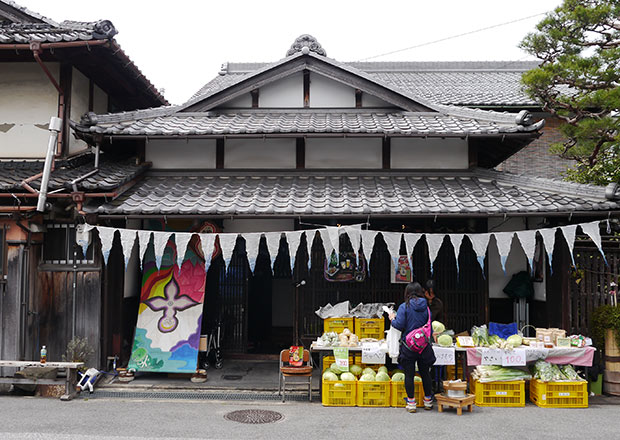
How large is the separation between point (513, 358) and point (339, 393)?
312 centimetres

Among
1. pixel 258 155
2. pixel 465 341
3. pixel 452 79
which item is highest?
pixel 452 79

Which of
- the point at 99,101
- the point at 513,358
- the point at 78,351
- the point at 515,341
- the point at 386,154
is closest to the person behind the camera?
the point at 513,358

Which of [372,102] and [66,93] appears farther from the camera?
[372,102]

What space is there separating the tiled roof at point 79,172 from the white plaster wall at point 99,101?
1793 millimetres

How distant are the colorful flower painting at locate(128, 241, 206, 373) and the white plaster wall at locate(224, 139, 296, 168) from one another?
2483mm

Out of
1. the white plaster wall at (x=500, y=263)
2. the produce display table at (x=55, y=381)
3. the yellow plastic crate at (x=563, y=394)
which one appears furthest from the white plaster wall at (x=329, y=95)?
the produce display table at (x=55, y=381)

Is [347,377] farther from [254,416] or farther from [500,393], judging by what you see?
[500,393]

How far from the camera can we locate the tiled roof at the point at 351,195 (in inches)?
364

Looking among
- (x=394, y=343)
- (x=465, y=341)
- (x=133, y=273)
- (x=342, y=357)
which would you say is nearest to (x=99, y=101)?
(x=133, y=273)

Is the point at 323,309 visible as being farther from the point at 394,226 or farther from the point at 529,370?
the point at 529,370

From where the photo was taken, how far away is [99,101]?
1320 centimetres

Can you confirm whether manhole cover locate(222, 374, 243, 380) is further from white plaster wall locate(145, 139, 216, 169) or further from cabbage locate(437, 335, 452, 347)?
white plaster wall locate(145, 139, 216, 169)

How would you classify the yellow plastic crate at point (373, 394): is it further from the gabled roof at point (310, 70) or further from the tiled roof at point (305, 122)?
the gabled roof at point (310, 70)

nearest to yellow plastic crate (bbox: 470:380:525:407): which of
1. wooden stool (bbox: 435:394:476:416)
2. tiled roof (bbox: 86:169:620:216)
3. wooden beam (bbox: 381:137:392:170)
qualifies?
wooden stool (bbox: 435:394:476:416)
